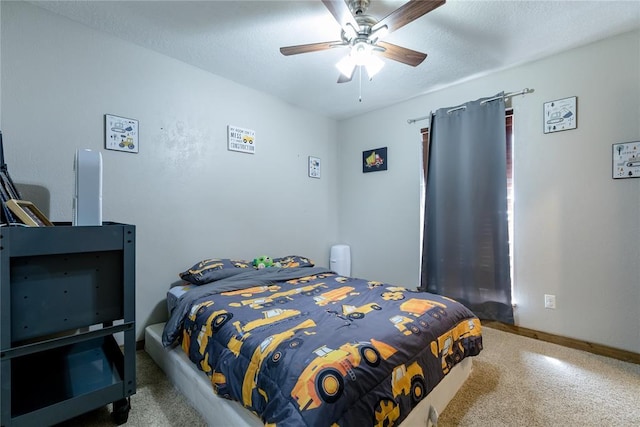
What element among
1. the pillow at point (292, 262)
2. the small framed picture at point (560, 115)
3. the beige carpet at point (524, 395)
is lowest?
the beige carpet at point (524, 395)

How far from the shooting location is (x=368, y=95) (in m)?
3.15

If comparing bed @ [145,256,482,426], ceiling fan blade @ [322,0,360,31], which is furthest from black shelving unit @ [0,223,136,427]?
ceiling fan blade @ [322,0,360,31]

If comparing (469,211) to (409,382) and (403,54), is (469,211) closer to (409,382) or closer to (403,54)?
(403,54)

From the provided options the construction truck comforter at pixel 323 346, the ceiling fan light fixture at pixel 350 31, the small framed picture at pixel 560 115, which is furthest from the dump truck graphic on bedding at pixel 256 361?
the small framed picture at pixel 560 115

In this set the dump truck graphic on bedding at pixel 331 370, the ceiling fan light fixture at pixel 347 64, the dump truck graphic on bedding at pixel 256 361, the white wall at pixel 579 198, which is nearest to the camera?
the dump truck graphic on bedding at pixel 331 370

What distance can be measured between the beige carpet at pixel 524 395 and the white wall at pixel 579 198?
35 centimetres

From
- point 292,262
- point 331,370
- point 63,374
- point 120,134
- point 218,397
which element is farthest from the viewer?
point 292,262

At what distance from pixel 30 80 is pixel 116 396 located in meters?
2.04

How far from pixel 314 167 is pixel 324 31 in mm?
1762

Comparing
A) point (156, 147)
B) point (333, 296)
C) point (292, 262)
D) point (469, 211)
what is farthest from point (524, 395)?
point (156, 147)

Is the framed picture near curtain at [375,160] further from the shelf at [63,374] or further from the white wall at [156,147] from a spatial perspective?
the shelf at [63,374]

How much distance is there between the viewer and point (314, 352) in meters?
1.13

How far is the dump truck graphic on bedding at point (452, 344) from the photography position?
4.82 ft

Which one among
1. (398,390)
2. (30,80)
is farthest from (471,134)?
(30,80)
